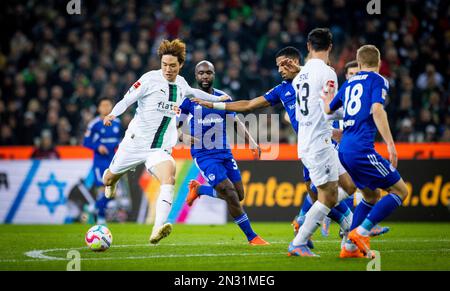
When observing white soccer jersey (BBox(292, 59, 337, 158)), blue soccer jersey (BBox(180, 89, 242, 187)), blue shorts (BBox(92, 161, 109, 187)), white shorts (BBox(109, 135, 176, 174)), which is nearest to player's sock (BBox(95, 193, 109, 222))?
blue shorts (BBox(92, 161, 109, 187))

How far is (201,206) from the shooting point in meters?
15.9

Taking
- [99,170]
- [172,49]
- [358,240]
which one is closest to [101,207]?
[99,170]

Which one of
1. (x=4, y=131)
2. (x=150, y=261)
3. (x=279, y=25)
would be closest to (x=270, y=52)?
(x=279, y=25)

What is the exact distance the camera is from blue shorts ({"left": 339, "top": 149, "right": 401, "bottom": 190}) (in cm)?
795

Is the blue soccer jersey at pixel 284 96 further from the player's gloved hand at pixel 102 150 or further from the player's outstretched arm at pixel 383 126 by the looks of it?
the player's gloved hand at pixel 102 150

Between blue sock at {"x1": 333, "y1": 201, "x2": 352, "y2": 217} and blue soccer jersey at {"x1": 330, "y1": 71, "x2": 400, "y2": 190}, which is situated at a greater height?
blue soccer jersey at {"x1": 330, "y1": 71, "x2": 400, "y2": 190}

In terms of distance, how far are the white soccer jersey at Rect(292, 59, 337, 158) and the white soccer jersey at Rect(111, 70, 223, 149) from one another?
2.19 m

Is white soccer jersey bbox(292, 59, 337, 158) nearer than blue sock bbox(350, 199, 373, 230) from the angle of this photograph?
Yes

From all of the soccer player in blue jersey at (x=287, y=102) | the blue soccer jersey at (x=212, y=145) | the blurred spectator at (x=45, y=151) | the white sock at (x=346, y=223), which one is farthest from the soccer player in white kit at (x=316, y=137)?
the blurred spectator at (x=45, y=151)

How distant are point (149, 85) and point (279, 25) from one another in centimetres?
1044

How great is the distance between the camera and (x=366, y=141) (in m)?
8.03

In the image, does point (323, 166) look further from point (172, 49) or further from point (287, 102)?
point (172, 49)

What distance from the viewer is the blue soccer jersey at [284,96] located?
9.27m

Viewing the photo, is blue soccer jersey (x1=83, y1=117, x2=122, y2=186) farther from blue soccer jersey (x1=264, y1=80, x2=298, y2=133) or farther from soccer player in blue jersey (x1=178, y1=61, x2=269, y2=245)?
blue soccer jersey (x1=264, y1=80, x2=298, y2=133)
